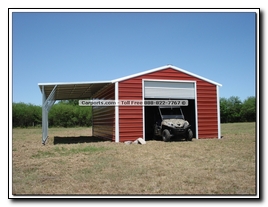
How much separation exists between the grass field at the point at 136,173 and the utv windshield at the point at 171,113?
13.0 feet

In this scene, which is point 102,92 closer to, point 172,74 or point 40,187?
point 172,74

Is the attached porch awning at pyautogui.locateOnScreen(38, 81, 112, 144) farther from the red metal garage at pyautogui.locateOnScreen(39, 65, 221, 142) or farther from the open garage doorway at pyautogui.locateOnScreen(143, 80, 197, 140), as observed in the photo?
the open garage doorway at pyautogui.locateOnScreen(143, 80, 197, 140)

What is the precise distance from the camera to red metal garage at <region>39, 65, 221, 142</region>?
40.9 feet

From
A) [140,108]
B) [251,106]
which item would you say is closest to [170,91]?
[140,108]

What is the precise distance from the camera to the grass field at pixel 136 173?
204 inches

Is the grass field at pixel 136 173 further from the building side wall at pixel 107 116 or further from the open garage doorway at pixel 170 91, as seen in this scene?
the open garage doorway at pixel 170 91

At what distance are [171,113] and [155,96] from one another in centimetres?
116

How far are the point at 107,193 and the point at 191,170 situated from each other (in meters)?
2.36

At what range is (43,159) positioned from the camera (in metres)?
8.37

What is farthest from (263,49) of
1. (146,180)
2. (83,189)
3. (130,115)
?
(130,115)

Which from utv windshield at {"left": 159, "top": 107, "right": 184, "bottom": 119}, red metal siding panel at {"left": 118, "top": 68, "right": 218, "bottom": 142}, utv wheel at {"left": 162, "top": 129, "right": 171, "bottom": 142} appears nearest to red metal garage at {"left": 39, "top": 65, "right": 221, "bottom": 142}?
red metal siding panel at {"left": 118, "top": 68, "right": 218, "bottom": 142}

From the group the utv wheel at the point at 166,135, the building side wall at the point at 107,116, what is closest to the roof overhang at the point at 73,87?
the building side wall at the point at 107,116

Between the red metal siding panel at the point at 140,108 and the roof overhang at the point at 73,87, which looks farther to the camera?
the red metal siding panel at the point at 140,108

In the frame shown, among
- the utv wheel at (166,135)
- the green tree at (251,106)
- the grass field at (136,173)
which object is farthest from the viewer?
the utv wheel at (166,135)
